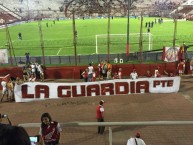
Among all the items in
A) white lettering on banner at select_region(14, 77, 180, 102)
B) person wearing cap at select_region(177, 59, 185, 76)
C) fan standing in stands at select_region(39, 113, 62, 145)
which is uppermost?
fan standing in stands at select_region(39, 113, 62, 145)

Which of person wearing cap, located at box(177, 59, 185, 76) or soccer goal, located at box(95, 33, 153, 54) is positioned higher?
soccer goal, located at box(95, 33, 153, 54)

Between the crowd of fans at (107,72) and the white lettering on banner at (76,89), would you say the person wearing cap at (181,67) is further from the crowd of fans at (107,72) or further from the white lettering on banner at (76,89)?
the white lettering on banner at (76,89)

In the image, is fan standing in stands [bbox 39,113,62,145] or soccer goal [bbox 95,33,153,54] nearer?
fan standing in stands [bbox 39,113,62,145]

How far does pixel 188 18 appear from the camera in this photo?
77.1 m

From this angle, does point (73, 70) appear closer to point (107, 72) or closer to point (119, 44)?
point (107, 72)

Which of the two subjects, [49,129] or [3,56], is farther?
[3,56]

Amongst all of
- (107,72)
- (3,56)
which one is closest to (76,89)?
(107,72)

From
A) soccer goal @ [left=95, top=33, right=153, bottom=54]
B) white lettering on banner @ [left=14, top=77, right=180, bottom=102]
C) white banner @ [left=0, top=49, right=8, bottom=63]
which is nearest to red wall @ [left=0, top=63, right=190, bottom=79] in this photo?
white banner @ [left=0, top=49, right=8, bottom=63]

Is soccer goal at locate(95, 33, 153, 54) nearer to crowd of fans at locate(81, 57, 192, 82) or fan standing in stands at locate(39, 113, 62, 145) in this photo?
crowd of fans at locate(81, 57, 192, 82)

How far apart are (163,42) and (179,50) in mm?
17411

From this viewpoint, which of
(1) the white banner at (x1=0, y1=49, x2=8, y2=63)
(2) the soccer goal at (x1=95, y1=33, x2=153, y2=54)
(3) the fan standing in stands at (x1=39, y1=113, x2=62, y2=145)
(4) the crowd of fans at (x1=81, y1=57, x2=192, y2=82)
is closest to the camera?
(3) the fan standing in stands at (x1=39, y1=113, x2=62, y2=145)

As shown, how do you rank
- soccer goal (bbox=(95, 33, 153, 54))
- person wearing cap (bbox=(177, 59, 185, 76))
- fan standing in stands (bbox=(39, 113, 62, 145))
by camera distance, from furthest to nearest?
soccer goal (bbox=(95, 33, 153, 54)), person wearing cap (bbox=(177, 59, 185, 76)), fan standing in stands (bbox=(39, 113, 62, 145))

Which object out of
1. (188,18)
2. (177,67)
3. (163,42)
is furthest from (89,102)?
(188,18)

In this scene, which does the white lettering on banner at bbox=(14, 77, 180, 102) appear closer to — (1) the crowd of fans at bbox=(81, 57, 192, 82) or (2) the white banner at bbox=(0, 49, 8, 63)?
(1) the crowd of fans at bbox=(81, 57, 192, 82)
